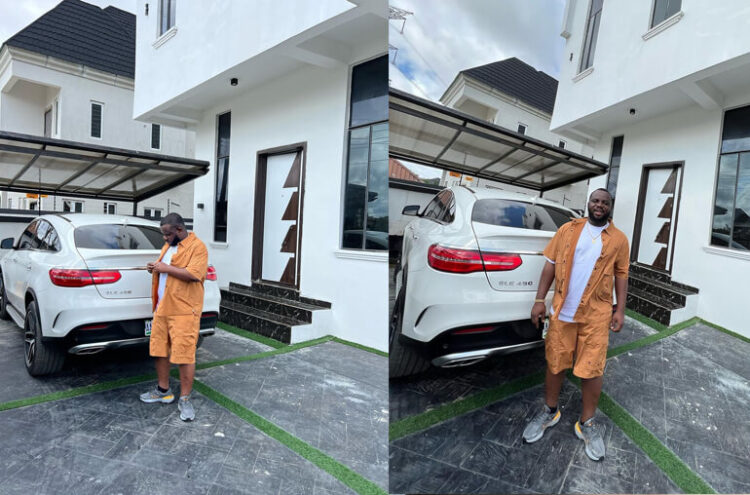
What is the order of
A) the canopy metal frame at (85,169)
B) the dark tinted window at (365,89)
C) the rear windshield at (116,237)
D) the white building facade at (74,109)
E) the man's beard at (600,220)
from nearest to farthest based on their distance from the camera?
the man's beard at (600,220), the dark tinted window at (365,89), the rear windshield at (116,237), the white building facade at (74,109), the canopy metal frame at (85,169)

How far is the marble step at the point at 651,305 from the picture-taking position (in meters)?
0.67

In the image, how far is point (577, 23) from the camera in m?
0.68

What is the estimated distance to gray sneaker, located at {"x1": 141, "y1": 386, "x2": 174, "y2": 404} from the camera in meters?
2.63

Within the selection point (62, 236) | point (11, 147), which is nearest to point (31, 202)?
point (11, 147)

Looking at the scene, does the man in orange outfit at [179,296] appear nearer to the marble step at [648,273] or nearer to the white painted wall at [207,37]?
the white painted wall at [207,37]

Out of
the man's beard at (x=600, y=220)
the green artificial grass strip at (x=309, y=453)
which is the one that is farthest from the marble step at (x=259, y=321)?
the man's beard at (x=600, y=220)

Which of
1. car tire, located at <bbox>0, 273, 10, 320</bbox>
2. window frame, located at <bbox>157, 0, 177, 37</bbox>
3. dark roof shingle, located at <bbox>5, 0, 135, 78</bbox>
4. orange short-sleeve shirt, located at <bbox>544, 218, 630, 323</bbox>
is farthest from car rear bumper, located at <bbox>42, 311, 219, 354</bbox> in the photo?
window frame, located at <bbox>157, 0, 177, 37</bbox>

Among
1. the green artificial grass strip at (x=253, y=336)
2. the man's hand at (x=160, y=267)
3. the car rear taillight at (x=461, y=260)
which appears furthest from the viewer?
the green artificial grass strip at (x=253, y=336)

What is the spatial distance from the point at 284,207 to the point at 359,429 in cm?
258

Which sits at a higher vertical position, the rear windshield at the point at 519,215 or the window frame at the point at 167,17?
the window frame at the point at 167,17

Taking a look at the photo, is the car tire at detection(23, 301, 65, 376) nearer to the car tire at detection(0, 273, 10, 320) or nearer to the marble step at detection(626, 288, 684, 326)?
the car tire at detection(0, 273, 10, 320)

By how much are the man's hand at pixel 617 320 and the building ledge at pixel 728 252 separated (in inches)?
6.6

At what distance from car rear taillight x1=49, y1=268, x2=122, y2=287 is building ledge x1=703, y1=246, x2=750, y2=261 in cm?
310

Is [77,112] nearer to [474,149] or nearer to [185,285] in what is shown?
[185,285]
